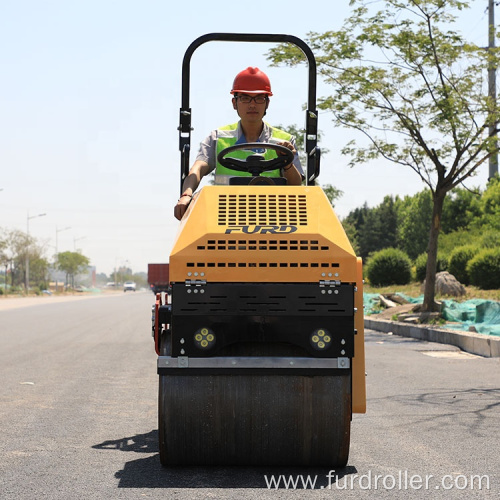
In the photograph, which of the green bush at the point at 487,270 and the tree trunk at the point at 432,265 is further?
the green bush at the point at 487,270

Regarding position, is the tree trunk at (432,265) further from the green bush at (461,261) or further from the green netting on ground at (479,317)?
the green bush at (461,261)

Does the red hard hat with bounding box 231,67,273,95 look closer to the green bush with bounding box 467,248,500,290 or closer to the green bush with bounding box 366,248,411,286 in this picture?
the green bush with bounding box 467,248,500,290

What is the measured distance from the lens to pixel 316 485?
15.8 feet

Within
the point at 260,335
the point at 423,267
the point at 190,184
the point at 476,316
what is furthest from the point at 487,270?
the point at 260,335

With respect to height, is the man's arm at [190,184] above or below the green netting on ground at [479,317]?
above

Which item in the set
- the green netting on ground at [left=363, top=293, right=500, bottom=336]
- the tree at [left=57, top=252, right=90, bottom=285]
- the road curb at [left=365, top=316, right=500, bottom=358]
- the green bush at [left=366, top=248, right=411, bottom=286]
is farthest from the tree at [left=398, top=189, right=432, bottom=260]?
the green netting on ground at [left=363, top=293, right=500, bottom=336]

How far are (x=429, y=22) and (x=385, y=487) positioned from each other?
1802 cm

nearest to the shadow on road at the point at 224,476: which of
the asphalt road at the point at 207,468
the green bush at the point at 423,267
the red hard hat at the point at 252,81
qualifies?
the asphalt road at the point at 207,468

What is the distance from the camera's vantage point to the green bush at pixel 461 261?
32719mm

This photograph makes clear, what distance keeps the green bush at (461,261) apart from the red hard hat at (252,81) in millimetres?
27242

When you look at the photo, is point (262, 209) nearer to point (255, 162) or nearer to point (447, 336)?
point (255, 162)

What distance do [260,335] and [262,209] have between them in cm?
73

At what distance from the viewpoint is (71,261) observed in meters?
142

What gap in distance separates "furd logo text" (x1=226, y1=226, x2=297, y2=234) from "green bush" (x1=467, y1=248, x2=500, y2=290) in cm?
2497
